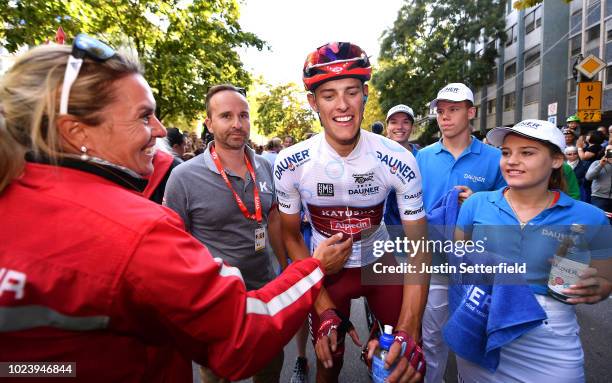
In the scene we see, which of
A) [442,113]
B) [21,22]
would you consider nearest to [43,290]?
[442,113]

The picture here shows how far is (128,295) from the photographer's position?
109 cm

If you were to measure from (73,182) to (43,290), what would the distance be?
1.11 ft

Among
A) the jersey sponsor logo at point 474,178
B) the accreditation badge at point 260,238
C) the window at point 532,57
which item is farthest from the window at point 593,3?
the accreditation badge at point 260,238

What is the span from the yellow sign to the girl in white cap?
834cm

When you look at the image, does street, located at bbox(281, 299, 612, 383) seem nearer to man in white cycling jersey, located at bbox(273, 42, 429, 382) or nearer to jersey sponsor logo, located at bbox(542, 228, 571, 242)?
man in white cycling jersey, located at bbox(273, 42, 429, 382)

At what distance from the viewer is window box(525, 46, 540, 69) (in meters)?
29.7

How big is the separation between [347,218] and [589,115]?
9166 millimetres

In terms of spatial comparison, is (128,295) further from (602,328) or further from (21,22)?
(21,22)

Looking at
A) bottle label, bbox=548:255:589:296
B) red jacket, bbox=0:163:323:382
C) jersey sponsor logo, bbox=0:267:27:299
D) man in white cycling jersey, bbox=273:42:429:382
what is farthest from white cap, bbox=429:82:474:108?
jersey sponsor logo, bbox=0:267:27:299

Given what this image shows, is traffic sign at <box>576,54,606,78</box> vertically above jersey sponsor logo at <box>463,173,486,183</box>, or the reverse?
traffic sign at <box>576,54,606,78</box>

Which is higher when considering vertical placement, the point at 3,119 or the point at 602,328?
the point at 3,119

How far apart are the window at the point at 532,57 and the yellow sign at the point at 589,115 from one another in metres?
25.6

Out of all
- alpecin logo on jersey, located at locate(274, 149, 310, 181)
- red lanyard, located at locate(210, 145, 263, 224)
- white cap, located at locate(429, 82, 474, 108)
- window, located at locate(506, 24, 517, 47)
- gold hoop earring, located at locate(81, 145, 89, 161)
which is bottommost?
red lanyard, located at locate(210, 145, 263, 224)

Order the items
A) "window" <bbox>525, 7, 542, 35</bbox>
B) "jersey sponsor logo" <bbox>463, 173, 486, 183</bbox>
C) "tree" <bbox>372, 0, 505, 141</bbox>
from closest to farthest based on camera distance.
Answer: "jersey sponsor logo" <bbox>463, 173, 486, 183</bbox>
"window" <bbox>525, 7, 542, 35</bbox>
"tree" <bbox>372, 0, 505, 141</bbox>
